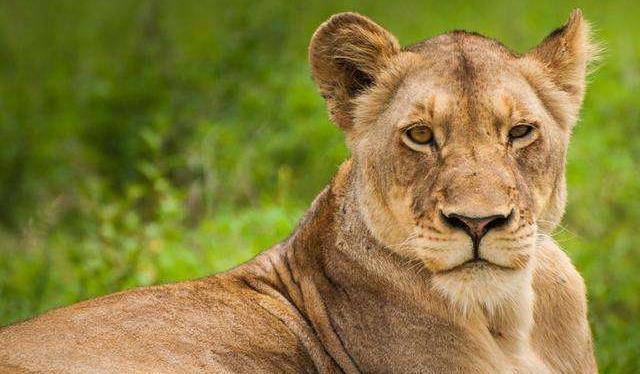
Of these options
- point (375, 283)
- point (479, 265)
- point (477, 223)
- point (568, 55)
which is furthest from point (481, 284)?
point (568, 55)

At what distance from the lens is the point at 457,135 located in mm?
4336

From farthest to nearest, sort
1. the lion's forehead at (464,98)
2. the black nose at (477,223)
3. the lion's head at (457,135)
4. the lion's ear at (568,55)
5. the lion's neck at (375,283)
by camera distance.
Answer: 1. the lion's ear at (568,55)
2. the lion's neck at (375,283)
3. the lion's forehead at (464,98)
4. the lion's head at (457,135)
5. the black nose at (477,223)

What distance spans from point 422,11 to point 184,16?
7.07 feet

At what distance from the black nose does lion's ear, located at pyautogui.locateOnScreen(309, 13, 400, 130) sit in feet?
2.73

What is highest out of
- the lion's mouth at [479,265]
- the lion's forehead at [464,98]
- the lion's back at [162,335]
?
the lion's forehead at [464,98]

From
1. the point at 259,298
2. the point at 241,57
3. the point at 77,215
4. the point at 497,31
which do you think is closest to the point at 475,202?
the point at 259,298

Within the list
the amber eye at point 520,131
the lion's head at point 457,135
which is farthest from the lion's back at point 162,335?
the amber eye at point 520,131

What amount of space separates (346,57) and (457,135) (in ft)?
2.24

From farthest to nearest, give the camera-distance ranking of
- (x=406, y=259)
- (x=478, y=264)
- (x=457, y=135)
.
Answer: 1. (x=406, y=259)
2. (x=457, y=135)
3. (x=478, y=264)

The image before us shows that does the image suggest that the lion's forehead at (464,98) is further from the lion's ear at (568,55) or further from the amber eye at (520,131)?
the lion's ear at (568,55)

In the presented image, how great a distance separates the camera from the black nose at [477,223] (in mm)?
4074

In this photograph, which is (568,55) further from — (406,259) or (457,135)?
(406,259)

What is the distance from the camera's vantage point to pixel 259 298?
478 cm

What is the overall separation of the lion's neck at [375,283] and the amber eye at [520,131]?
42 centimetres
